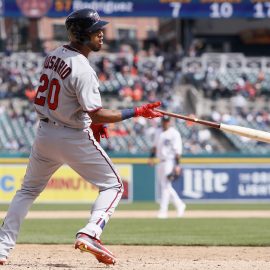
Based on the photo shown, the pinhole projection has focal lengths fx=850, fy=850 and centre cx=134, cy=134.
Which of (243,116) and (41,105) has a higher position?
(41,105)

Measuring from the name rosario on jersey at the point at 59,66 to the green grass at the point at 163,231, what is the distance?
3.65 metres

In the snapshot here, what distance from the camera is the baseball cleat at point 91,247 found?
22.9 ft

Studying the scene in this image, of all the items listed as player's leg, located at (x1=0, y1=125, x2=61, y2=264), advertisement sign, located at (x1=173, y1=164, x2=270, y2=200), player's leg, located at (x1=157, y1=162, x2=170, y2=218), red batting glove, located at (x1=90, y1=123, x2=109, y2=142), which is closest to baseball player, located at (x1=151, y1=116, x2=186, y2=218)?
player's leg, located at (x1=157, y1=162, x2=170, y2=218)

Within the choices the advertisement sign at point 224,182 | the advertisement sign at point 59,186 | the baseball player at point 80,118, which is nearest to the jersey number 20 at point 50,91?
the baseball player at point 80,118

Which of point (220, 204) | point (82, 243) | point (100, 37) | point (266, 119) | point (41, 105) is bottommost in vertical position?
point (220, 204)

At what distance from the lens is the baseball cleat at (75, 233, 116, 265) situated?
6984mm

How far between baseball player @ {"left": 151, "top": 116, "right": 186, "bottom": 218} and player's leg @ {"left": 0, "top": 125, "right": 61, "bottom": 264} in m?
7.77

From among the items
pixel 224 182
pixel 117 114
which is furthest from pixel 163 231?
pixel 224 182

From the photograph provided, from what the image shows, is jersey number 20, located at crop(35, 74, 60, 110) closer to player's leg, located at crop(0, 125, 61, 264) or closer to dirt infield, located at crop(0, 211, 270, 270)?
Answer: player's leg, located at crop(0, 125, 61, 264)

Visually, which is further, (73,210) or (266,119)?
(266,119)

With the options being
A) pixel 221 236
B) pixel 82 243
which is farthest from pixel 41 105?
pixel 221 236

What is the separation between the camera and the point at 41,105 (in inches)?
283

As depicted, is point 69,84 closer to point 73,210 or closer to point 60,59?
point 60,59

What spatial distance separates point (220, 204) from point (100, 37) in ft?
43.9
